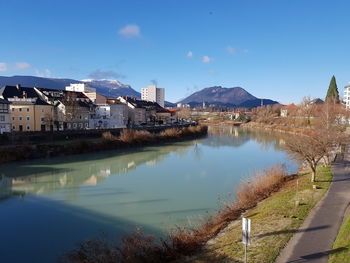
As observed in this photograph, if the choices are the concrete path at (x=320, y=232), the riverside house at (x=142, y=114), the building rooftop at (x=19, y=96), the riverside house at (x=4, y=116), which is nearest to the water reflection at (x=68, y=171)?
the riverside house at (x=4, y=116)

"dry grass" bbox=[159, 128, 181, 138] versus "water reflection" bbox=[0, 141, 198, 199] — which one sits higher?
"dry grass" bbox=[159, 128, 181, 138]

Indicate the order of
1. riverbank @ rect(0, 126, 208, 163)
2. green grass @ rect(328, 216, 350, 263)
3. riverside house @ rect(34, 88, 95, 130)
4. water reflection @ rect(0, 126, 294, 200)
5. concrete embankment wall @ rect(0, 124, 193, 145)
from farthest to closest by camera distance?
riverside house @ rect(34, 88, 95, 130) < concrete embankment wall @ rect(0, 124, 193, 145) < riverbank @ rect(0, 126, 208, 163) < water reflection @ rect(0, 126, 294, 200) < green grass @ rect(328, 216, 350, 263)

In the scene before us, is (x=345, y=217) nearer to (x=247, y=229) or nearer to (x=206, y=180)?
(x=247, y=229)

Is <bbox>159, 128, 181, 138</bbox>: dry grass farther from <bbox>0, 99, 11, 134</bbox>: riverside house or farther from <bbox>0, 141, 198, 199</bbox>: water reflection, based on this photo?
<bbox>0, 99, 11, 134</bbox>: riverside house

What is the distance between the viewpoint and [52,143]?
35344 mm

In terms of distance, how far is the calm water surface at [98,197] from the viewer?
38.9 feet

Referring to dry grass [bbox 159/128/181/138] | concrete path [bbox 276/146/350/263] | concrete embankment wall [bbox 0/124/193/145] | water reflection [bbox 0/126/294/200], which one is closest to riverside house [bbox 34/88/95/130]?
concrete embankment wall [bbox 0/124/193/145]

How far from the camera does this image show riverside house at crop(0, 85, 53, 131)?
42.1m

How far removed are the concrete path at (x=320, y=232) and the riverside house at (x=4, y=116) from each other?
36.2 metres

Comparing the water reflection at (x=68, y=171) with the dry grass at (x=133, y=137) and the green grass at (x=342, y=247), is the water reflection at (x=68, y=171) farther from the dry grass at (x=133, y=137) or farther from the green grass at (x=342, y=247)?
the green grass at (x=342, y=247)

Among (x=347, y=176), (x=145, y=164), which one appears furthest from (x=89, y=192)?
(x=347, y=176)

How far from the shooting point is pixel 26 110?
140ft

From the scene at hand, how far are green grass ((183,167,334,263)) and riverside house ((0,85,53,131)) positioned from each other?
38.0 m

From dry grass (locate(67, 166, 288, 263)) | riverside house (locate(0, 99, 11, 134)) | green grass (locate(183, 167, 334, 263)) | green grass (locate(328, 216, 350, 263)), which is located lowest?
dry grass (locate(67, 166, 288, 263))
